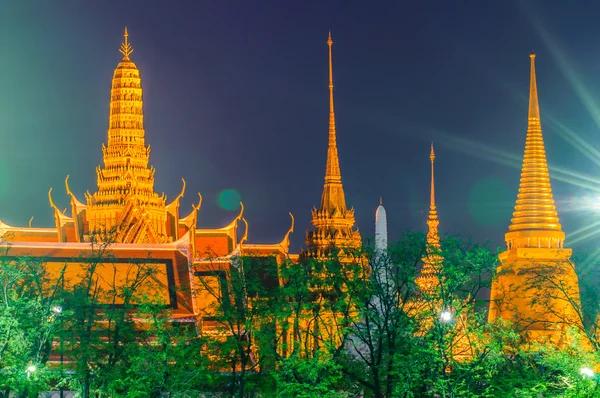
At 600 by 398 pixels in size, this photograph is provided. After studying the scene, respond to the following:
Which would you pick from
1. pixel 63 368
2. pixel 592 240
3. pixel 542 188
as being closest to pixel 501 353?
pixel 63 368

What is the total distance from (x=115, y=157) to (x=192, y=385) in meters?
39.1

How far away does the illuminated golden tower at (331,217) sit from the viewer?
110 m

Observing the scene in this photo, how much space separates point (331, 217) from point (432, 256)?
1644 inches

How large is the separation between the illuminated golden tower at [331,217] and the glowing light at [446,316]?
138 feet

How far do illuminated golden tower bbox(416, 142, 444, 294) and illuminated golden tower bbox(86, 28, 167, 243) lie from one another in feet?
41.8

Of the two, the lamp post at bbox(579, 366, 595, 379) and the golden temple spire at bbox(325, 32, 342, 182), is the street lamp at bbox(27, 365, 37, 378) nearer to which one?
the lamp post at bbox(579, 366, 595, 379)

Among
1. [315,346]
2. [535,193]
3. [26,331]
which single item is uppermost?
[535,193]

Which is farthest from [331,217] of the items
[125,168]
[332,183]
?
[125,168]

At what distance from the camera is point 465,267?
66.5m

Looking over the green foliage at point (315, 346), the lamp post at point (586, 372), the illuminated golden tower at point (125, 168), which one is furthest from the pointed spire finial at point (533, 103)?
the lamp post at point (586, 372)

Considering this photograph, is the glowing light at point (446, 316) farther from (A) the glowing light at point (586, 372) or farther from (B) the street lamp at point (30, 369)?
(B) the street lamp at point (30, 369)

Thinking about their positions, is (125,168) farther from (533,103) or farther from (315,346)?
(315,346)

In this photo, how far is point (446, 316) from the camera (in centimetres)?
6512

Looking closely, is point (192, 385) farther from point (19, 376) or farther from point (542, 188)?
point (542, 188)
